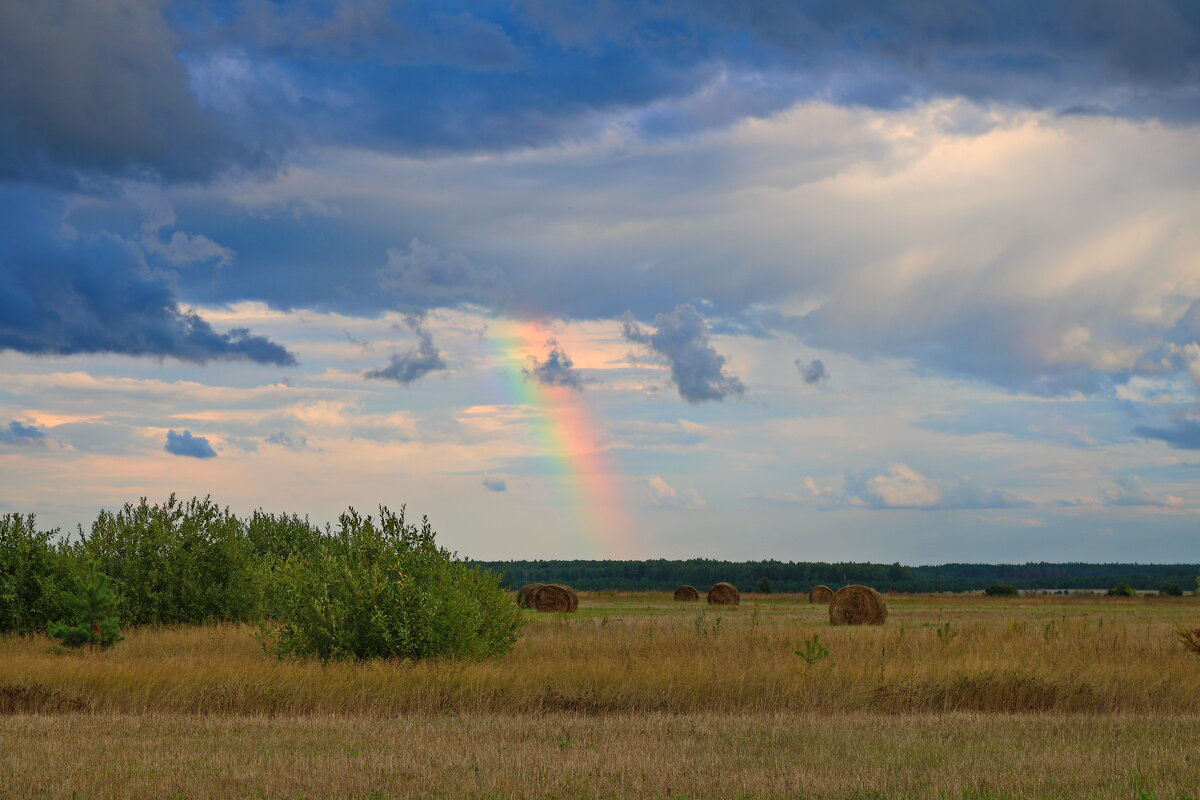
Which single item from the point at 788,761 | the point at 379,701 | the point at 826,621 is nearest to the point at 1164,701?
the point at 788,761

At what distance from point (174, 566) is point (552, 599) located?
26.7m

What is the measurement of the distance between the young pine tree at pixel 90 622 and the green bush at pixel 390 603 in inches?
175

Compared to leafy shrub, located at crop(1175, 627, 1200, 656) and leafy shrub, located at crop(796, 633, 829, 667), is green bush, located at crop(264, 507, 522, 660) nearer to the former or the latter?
leafy shrub, located at crop(796, 633, 829, 667)

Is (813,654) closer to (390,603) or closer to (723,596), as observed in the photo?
(390,603)

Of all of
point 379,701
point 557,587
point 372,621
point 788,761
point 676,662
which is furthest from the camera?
point 557,587

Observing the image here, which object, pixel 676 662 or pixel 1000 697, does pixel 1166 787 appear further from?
pixel 676 662

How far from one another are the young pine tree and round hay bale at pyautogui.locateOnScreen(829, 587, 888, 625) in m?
27.7

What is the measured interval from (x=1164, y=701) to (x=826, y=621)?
2807 centimetres

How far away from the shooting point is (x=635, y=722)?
51.3 ft

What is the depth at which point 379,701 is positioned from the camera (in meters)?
17.6

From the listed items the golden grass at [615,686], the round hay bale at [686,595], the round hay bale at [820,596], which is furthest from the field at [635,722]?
the round hay bale at [686,595]

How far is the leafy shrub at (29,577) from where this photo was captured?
32969mm

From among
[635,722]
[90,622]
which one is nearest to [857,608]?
[90,622]

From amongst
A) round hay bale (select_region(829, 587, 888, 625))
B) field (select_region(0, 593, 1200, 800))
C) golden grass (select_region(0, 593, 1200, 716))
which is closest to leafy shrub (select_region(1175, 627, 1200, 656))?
field (select_region(0, 593, 1200, 800))
